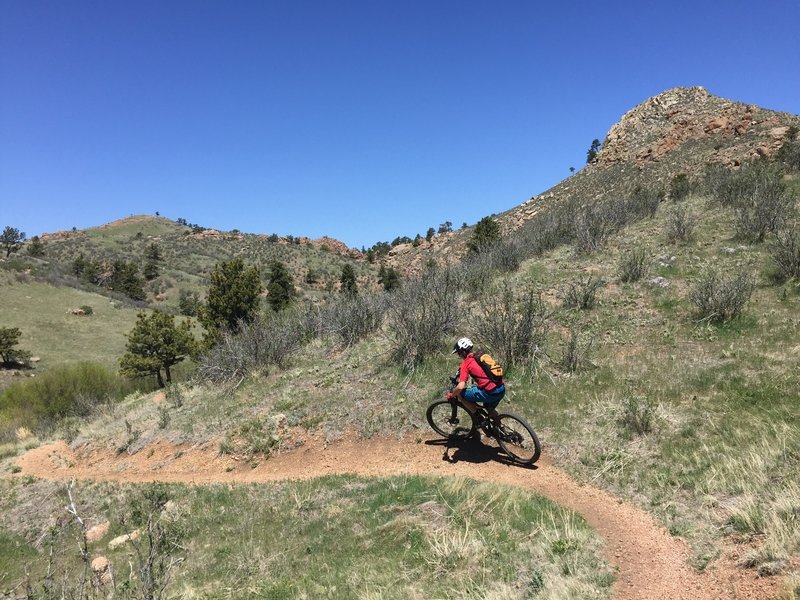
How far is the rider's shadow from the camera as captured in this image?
7385 millimetres

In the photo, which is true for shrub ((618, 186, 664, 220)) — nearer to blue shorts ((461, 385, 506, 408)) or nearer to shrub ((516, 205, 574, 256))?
shrub ((516, 205, 574, 256))

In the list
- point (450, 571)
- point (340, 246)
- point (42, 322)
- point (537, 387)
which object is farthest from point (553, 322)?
point (340, 246)

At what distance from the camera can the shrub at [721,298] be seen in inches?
386

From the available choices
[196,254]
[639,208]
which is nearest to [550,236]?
[639,208]

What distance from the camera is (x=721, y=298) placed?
9.90 metres

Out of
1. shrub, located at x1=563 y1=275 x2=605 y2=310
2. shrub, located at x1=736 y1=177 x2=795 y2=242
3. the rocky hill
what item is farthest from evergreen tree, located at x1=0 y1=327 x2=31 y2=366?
shrub, located at x1=736 y1=177 x2=795 y2=242

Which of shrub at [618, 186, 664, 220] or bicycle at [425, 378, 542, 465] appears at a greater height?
shrub at [618, 186, 664, 220]

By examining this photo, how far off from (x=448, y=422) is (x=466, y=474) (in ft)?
4.50

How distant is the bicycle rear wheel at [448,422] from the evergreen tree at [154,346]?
18424 millimetres

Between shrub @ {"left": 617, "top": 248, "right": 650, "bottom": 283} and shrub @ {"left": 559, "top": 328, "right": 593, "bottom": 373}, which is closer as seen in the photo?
shrub @ {"left": 559, "top": 328, "right": 593, "bottom": 373}

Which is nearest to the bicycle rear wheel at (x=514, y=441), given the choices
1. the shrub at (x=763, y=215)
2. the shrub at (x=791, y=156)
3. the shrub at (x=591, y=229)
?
the shrub at (x=763, y=215)

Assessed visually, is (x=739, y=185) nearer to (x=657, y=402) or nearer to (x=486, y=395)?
(x=657, y=402)

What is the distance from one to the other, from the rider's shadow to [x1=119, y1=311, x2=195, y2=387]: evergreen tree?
62.6ft

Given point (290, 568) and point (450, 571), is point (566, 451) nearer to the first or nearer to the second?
point (450, 571)
